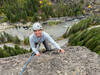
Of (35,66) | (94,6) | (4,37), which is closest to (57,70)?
(35,66)

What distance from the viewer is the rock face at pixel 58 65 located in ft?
3.93

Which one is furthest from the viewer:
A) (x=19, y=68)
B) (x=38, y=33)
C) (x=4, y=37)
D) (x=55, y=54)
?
(x=4, y=37)

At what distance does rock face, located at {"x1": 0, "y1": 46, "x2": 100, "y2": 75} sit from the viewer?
120 centimetres

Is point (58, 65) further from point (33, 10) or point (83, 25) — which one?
point (33, 10)

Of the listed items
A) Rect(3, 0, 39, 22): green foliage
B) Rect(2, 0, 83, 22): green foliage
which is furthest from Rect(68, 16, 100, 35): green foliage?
Rect(3, 0, 39, 22): green foliage

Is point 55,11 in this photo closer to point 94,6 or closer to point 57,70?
point 94,6

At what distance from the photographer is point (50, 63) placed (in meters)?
1.31

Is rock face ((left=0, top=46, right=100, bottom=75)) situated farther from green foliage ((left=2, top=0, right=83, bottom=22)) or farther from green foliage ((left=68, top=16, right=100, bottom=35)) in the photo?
green foliage ((left=2, top=0, right=83, bottom=22))

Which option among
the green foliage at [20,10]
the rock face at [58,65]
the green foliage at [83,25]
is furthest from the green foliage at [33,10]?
the rock face at [58,65]

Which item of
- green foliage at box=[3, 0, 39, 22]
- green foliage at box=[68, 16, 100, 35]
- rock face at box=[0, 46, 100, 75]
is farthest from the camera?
green foliage at box=[3, 0, 39, 22]

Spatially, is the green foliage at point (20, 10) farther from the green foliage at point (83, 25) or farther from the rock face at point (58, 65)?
the rock face at point (58, 65)

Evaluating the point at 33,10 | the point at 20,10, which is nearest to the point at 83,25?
the point at 33,10

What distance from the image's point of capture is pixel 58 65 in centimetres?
127

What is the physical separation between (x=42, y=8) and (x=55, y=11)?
892 millimetres
